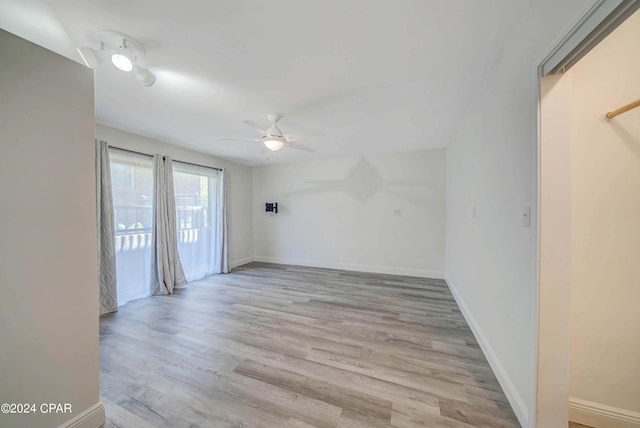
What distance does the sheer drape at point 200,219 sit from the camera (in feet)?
12.5

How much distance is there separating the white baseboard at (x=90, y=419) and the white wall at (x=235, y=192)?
313 cm

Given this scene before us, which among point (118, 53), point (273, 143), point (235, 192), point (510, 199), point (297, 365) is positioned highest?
point (118, 53)

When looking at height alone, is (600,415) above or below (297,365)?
above

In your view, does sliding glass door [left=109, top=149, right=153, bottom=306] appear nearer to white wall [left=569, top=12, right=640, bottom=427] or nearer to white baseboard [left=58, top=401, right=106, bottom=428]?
white baseboard [left=58, top=401, right=106, bottom=428]

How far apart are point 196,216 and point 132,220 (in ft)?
3.54

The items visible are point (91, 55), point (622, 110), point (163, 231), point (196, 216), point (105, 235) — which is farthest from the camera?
point (196, 216)

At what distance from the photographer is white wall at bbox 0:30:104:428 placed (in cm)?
→ 100

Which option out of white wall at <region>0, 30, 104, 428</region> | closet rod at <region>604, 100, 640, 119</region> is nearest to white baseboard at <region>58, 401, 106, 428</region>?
white wall at <region>0, 30, 104, 428</region>

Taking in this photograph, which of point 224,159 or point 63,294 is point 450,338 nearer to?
point 63,294

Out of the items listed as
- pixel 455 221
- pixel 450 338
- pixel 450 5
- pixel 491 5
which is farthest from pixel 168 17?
pixel 455 221

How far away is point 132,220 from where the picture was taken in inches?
120

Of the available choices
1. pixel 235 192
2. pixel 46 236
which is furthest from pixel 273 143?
pixel 235 192

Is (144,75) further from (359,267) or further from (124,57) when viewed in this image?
(359,267)

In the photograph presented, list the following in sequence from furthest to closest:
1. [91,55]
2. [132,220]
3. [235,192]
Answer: [235,192]
[132,220]
[91,55]
